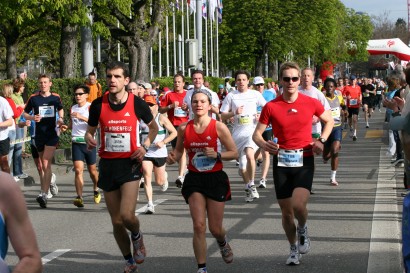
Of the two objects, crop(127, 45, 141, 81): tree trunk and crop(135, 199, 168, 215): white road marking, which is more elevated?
crop(127, 45, 141, 81): tree trunk

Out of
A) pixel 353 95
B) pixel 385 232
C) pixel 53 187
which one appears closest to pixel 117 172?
pixel 385 232

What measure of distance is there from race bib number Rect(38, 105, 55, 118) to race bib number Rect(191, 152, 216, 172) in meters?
5.97

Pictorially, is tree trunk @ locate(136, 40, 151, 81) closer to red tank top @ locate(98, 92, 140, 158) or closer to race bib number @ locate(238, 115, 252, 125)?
race bib number @ locate(238, 115, 252, 125)

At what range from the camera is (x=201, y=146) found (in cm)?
795

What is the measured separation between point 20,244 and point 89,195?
38.3ft

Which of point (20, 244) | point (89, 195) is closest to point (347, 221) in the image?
point (89, 195)

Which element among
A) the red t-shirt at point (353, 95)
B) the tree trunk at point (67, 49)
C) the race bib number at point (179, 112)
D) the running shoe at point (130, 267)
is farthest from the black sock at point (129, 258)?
the red t-shirt at point (353, 95)

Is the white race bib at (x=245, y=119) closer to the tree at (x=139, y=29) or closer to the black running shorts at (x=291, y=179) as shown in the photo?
the black running shorts at (x=291, y=179)

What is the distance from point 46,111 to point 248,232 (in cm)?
438

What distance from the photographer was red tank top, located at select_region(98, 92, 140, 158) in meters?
8.19

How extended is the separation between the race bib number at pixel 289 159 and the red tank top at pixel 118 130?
1272mm

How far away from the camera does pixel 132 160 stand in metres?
8.19

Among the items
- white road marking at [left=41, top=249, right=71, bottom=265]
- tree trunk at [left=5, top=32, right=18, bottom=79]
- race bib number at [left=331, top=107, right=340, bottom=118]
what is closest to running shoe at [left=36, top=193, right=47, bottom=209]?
white road marking at [left=41, top=249, right=71, bottom=265]

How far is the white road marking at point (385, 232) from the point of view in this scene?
322 inches
